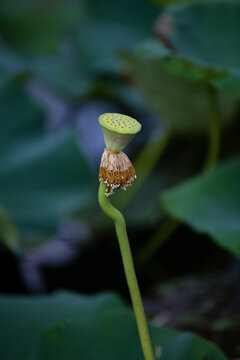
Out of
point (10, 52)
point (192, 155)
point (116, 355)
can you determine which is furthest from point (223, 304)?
point (10, 52)

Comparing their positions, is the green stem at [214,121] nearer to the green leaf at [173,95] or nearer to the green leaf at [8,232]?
the green leaf at [173,95]

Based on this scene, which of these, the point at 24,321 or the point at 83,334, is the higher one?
the point at 83,334

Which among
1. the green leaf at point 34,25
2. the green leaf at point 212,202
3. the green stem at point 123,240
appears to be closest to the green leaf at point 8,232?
the green leaf at point 212,202

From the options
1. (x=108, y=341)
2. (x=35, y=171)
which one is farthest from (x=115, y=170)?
(x=35, y=171)

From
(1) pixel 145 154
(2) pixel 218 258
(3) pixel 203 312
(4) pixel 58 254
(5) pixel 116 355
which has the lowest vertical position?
(4) pixel 58 254

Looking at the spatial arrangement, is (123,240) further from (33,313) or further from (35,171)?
(35,171)

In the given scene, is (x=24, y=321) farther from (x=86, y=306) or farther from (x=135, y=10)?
(x=135, y=10)

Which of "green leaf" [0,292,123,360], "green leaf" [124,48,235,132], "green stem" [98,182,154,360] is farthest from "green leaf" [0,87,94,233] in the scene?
"green stem" [98,182,154,360]
